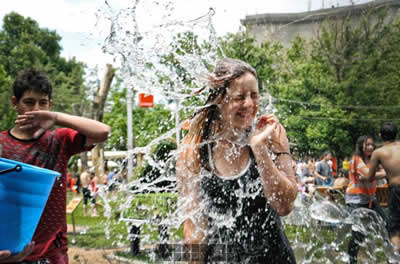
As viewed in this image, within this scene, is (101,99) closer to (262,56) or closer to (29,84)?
(262,56)

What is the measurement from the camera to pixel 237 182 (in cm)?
184

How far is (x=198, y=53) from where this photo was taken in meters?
2.50

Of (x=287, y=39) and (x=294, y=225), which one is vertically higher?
(x=287, y=39)

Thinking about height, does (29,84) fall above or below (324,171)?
above

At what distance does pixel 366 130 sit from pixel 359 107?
0.80 m

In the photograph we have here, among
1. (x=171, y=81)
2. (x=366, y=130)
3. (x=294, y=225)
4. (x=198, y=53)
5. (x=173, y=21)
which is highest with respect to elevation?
(x=173, y=21)

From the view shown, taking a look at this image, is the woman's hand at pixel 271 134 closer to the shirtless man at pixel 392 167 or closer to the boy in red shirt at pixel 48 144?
the boy in red shirt at pixel 48 144

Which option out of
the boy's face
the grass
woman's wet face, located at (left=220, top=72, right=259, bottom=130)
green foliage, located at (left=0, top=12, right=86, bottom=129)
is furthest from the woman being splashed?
green foliage, located at (left=0, top=12, right=86, bottom=129)

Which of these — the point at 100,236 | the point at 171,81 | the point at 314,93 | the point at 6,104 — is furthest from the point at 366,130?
the point at 6,104

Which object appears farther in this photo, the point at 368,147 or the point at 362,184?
the point at 368,147

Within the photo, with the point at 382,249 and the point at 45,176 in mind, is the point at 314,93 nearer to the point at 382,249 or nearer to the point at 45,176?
the point at 382,249

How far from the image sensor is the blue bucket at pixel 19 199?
1541 mm

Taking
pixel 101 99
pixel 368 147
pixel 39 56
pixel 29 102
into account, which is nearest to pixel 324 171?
pixel 368 147

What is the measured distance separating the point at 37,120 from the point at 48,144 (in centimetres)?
30
